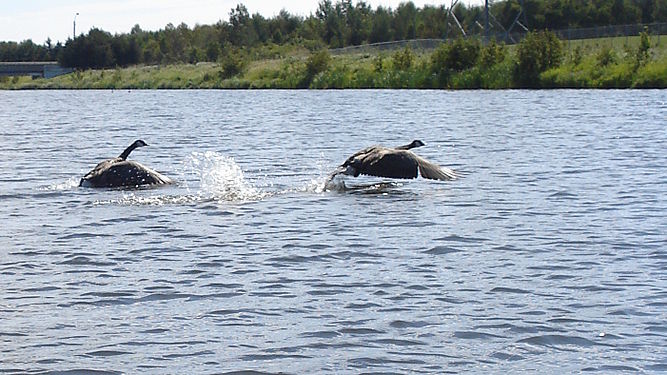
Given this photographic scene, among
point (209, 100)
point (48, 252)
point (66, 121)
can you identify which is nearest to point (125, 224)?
point (48, 252)

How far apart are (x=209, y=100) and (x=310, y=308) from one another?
5541cm

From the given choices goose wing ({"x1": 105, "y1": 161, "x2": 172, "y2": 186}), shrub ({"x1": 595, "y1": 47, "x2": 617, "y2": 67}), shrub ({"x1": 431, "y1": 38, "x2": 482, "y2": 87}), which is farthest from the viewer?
shrub ({"x1": 431, "y1": 38, "x2": 482, "y2": 87})

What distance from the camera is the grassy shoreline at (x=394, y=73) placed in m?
58.3

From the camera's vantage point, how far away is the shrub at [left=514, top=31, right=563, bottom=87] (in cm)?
6122

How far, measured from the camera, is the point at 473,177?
68.2ft

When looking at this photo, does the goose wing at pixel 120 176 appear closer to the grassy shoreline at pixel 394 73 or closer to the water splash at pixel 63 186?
the water splash at pixel 63 186

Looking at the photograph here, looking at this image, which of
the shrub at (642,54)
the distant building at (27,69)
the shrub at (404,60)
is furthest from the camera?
the distant building at (27,69)

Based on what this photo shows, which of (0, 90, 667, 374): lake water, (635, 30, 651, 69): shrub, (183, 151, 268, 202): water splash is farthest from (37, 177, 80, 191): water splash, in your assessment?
(635, 30, 651, 69): shrub

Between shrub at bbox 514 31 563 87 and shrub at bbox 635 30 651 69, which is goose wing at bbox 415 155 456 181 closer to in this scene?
shrub at bbox 635 30 651 69

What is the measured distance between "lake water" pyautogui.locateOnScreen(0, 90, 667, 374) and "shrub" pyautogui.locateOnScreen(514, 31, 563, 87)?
35.6m

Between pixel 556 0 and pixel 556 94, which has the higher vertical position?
pixel 556 0

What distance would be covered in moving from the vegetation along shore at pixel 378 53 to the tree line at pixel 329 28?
0.41ft

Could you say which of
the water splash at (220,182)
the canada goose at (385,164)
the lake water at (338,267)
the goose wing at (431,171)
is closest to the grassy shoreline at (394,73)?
the lake water at (338,267)

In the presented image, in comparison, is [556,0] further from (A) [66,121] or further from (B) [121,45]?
(A) [66,121]
